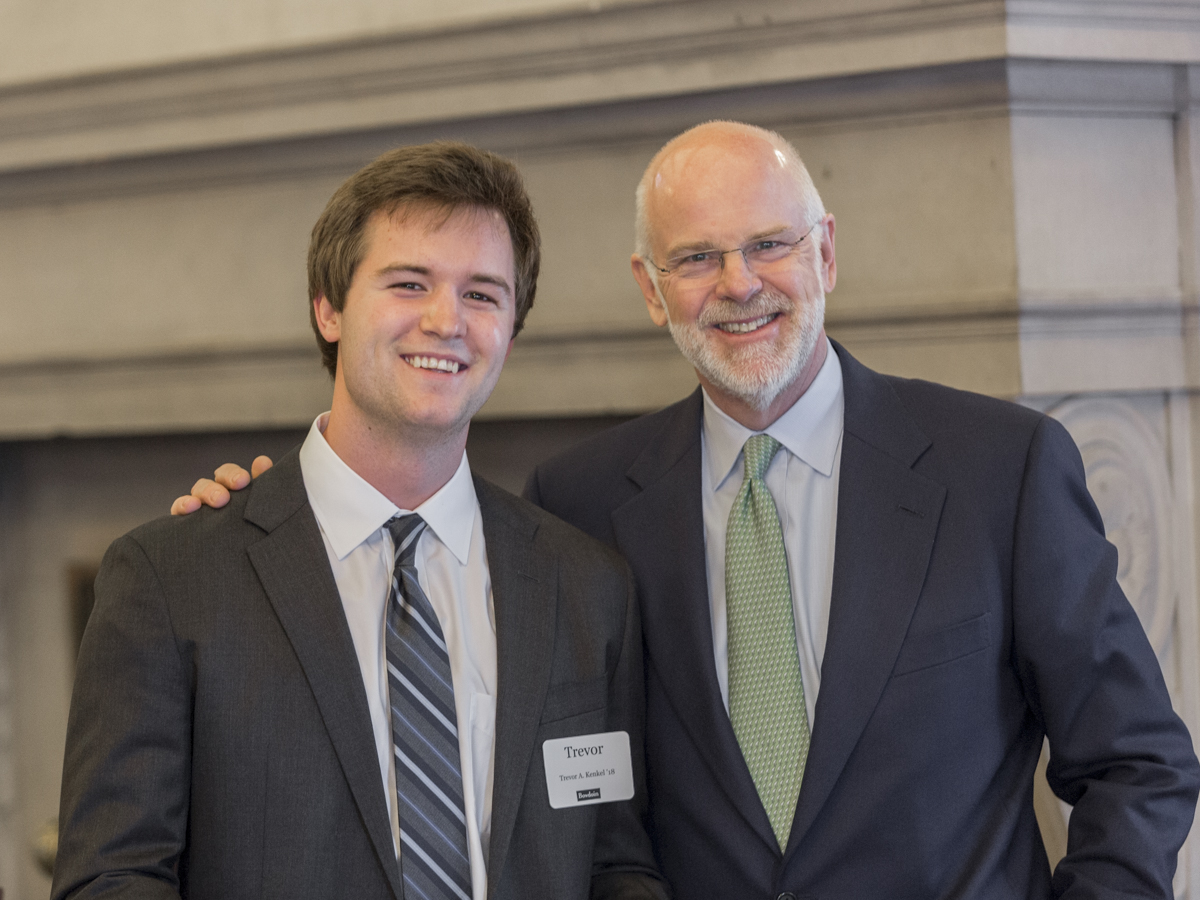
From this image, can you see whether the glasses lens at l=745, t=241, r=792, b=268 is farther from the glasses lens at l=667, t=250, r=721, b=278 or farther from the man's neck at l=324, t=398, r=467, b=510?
the man's neck at l=324, t=398, r=467, b=510

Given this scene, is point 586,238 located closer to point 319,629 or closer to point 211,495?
point 211,495

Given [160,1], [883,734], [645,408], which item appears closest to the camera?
[883,734]

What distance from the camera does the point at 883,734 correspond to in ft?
4.97

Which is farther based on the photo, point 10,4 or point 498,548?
point 10,4

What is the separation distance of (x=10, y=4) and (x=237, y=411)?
1.18 m

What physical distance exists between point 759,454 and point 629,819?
52cm

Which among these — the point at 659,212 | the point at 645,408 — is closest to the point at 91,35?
the point at 645,408

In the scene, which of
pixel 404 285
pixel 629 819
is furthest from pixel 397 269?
pixel 629 819

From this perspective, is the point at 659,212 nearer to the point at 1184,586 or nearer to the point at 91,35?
the point at 1184,586

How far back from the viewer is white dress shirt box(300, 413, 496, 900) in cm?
143

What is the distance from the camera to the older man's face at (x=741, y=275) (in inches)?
64.6

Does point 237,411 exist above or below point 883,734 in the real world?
above

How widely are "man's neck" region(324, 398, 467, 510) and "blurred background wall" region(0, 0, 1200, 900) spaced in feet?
3.29

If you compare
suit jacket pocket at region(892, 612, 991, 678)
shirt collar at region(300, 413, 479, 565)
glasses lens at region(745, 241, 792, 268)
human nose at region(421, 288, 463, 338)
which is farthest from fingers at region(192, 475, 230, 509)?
suit jacket pocket at region(892, 612, 991, 678)
